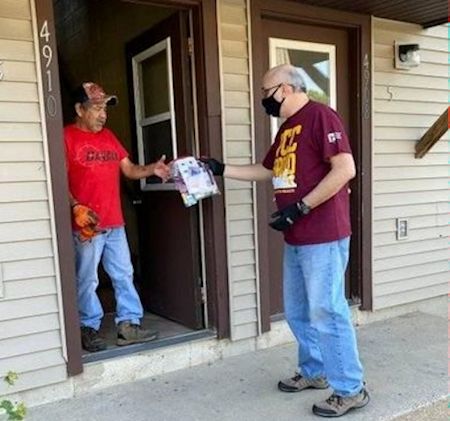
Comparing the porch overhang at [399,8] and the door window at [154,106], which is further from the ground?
the porch overhang at [399,8]

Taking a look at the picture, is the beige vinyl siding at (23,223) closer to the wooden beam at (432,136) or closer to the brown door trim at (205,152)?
the brown door trim at (205,152)

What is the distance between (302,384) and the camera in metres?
2.70

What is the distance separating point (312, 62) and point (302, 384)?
208cm

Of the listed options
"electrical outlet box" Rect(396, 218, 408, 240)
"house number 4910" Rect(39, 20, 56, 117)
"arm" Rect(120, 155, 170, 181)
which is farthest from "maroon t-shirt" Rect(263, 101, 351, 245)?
"electrical outlet box" Rect(396, 218, 408, 240)

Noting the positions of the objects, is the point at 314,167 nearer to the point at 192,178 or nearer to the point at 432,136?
the point at 192,178

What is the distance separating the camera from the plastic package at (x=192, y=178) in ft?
9.32

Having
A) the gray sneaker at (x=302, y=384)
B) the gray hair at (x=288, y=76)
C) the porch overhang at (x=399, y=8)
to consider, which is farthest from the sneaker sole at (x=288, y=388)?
the porch overhang at (x=399, y=8)

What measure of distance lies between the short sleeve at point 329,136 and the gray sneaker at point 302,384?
1147mm

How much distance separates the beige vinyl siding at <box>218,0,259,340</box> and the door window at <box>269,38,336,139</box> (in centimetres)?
32

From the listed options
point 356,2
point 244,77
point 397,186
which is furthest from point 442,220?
point 244,77

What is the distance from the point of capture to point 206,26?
2.97 metres

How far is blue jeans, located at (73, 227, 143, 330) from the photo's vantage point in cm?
295

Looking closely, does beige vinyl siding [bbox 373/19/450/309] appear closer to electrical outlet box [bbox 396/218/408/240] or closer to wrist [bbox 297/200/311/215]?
electrical outlet box [bbox 396/218/408/240]

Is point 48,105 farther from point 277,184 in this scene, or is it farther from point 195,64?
point 277,184
